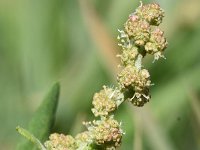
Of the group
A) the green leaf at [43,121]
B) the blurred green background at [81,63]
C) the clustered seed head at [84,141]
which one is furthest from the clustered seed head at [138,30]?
the blurred green background at [81,63]

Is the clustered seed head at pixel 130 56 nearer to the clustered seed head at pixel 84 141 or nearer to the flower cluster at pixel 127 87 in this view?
the flower cluster at pixel 127 87

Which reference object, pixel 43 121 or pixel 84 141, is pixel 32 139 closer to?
pixel 84 141

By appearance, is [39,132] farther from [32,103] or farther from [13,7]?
[13,7]

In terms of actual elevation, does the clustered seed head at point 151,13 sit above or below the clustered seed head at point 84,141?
above

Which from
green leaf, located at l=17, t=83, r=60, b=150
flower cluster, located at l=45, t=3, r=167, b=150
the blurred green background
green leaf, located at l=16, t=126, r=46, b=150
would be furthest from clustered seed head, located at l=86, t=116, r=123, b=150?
the blurred green background

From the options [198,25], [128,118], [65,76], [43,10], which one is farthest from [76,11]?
[128,118]
